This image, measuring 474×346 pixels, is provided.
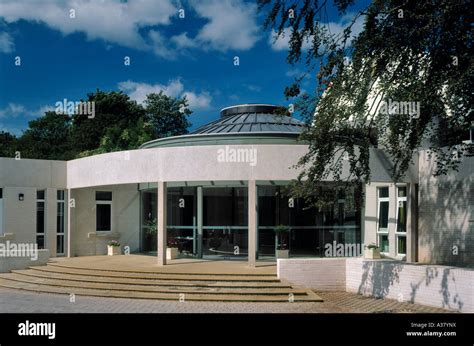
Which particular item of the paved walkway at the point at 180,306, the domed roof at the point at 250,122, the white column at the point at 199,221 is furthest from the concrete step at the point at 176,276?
the domed roof at the point at 250,122

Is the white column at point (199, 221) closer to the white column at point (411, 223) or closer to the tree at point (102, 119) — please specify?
the white column at point (411, 223)

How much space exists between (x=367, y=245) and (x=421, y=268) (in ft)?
19.7

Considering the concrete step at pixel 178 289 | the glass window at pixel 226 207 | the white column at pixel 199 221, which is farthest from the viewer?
the white column at pixel 199 221

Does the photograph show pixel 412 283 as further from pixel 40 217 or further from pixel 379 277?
pixel 40 217

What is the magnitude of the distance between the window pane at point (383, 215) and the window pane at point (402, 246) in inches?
30.6

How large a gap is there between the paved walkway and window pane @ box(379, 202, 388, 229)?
5.74 metres

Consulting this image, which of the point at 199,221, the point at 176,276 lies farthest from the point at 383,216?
the point at 176,276

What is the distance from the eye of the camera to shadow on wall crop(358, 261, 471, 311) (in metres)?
11.6

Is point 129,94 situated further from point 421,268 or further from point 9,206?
point 421,268

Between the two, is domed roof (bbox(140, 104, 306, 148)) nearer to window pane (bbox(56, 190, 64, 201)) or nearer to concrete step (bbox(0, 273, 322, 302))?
window pane (bbox(56, 190, 64, 201))

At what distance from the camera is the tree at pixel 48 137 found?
42.5 metres

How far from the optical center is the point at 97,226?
69.6 feet

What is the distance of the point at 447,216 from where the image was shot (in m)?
15.3

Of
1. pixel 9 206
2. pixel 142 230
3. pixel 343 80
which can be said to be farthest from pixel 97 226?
pixel 343 80
